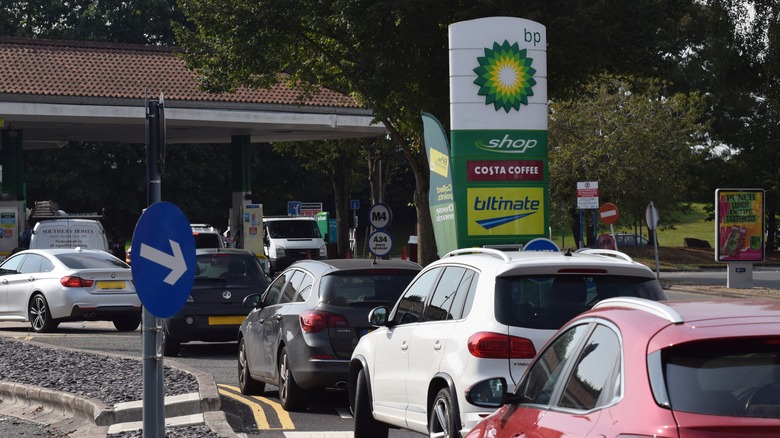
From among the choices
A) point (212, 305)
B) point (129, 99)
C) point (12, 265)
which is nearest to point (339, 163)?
point (129, 99)

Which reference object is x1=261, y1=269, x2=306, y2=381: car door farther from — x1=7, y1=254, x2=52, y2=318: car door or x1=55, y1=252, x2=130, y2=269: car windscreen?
x1=7, y1=254, x2=52, y2=318: car door

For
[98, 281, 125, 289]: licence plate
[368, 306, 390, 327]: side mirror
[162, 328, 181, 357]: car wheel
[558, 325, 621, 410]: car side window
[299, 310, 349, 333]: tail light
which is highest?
[558, 325, 621, 410]: car side window

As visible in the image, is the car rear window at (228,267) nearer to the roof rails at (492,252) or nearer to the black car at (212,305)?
the black car at (212,305)

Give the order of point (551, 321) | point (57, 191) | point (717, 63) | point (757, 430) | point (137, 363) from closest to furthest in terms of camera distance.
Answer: point (757, 430)
point (551, 321)
point (137, 363)
point (717, 63)
point (57, 191)

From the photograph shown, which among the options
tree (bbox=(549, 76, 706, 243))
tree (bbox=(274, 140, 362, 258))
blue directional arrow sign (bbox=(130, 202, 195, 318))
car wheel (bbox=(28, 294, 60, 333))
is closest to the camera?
blue directional arrow sign (bbox=(130, 202, 195, 318))

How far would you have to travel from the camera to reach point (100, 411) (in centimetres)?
1077

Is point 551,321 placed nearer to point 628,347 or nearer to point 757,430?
point 628,347

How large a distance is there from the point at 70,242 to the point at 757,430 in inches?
Answer: 1028

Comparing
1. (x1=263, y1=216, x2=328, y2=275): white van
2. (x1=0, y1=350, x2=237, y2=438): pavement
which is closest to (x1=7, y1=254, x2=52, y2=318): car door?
(x1=0, y1=350, x2=237, y2=438): pavement

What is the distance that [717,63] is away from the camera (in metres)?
37.2

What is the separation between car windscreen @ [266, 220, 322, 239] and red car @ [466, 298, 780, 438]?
41.0m

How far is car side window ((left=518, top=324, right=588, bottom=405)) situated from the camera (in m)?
5.41

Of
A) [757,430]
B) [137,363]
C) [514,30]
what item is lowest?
[137,363]

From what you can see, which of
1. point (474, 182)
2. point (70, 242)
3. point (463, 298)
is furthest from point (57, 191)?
point (463, 298)
